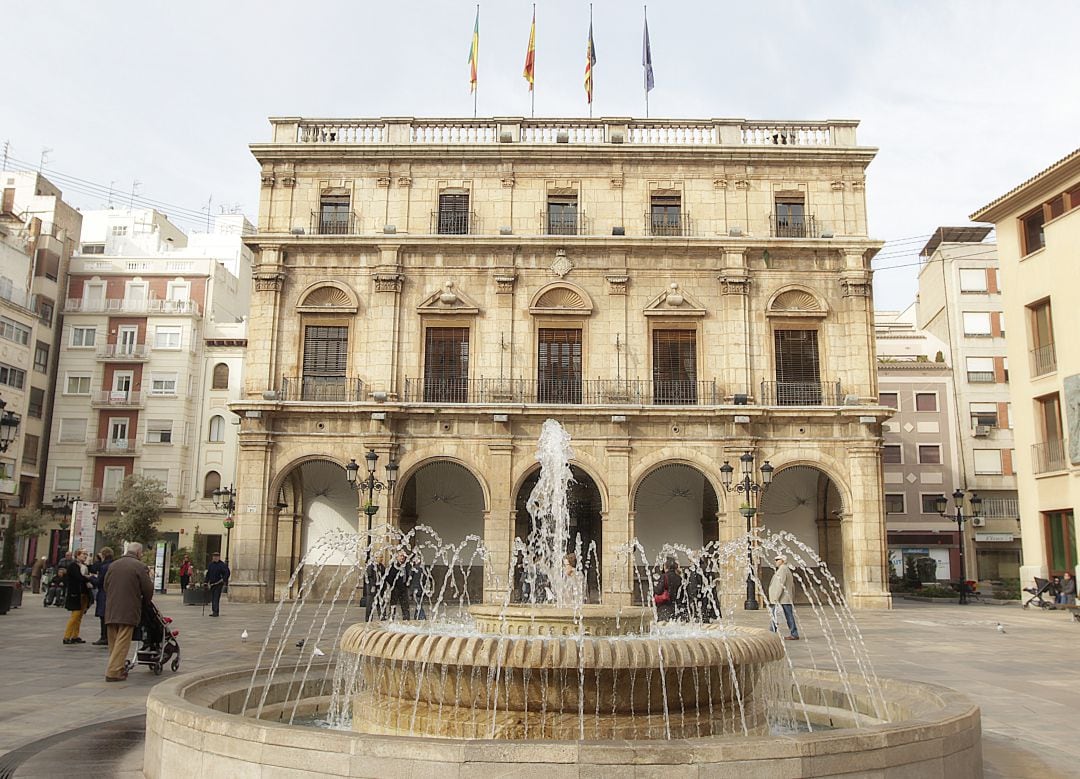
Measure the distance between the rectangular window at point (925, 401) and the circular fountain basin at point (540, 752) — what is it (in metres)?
39.2

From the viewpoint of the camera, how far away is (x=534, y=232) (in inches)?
1022

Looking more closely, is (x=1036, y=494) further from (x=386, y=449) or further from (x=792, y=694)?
(x=792, y=694)

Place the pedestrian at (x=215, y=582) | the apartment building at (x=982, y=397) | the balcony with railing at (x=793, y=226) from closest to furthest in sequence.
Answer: the pedestrian at (x=215, y=582)
the balcony with railing at (x=793, y=226)
the apartment building at (x=982, y=397)

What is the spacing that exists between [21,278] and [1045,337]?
41.0 meters

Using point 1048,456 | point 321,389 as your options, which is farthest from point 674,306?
point 1048,456

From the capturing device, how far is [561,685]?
18.6 ft

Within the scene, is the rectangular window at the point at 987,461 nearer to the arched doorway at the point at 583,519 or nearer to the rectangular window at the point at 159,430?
the arched doorway at the point at 583,519

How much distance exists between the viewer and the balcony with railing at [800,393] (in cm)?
2473

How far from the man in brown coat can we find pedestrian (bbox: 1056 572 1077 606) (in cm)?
2283

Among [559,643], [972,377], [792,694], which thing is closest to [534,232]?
[792,694]

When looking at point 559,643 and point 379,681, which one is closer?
point 559,643

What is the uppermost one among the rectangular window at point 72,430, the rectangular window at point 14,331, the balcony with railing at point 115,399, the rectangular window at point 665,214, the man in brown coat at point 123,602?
the rectangular window at point 665,214

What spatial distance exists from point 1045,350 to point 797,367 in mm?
7313

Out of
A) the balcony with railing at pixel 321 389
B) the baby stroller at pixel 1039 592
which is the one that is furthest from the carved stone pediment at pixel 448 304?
the baby stroller at pixel 1039 592
